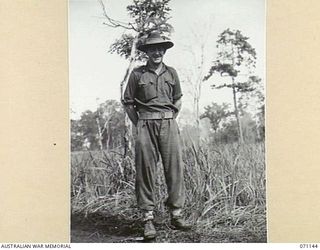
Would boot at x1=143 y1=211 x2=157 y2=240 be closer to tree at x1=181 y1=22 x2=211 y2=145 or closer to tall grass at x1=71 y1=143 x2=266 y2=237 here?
tall grass at x1=71 y1=143 x2=266 y2=237

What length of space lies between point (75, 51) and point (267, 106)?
1.70 ft

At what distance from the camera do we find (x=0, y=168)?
140cm

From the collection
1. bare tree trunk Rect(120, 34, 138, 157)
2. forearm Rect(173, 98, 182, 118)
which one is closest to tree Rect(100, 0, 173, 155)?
bare tree trunk Rect(120, 34, 138, 157)

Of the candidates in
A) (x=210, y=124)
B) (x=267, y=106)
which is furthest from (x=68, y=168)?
(x=267, y=106)

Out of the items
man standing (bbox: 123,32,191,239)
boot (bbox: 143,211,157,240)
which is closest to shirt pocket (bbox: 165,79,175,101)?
man standing (bbox: 123,32,191,239)

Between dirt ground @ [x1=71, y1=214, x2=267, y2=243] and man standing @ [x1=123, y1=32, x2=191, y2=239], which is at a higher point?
man standing @ [x1=123, y1=32, x2=191, y2=239]

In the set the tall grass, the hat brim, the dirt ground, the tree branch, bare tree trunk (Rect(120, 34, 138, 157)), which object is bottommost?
the dirt ground

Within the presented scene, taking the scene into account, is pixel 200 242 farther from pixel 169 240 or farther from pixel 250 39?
pixel 250 39

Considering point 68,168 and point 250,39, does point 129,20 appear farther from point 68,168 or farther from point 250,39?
point 68,168

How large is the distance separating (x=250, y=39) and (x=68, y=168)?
0.58 meters

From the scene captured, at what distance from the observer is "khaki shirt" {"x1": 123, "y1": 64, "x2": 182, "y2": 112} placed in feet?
4.55

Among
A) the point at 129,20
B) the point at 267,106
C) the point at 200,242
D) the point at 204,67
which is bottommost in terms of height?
the point at 200,242

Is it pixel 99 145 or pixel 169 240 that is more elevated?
pixel 99 145

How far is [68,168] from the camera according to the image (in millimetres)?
1396
